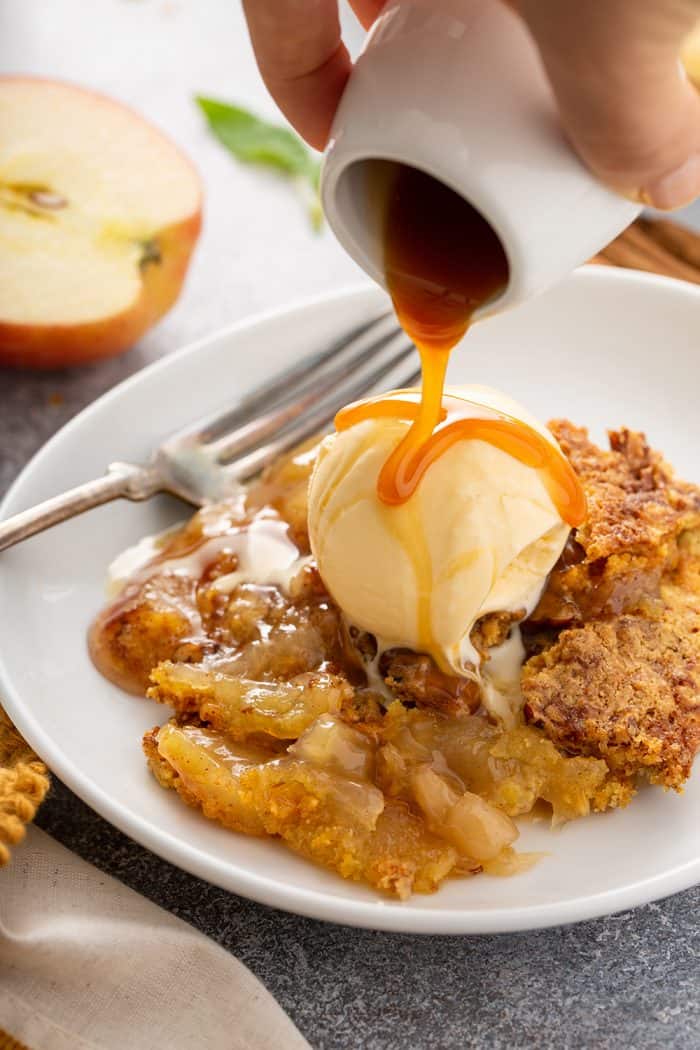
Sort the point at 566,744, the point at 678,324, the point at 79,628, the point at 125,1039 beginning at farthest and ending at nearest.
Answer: the point at 678,324 → the point at 79,628 → the point at 566,744 → the point at 125,1039

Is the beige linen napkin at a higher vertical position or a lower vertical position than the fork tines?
lower

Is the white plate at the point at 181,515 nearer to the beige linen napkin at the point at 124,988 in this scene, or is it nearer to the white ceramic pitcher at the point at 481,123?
the beige linen napkin at the point at 124,988

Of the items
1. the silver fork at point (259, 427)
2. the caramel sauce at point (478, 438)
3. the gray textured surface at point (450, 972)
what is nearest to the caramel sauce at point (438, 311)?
the caramel sauce at point (478, 438)

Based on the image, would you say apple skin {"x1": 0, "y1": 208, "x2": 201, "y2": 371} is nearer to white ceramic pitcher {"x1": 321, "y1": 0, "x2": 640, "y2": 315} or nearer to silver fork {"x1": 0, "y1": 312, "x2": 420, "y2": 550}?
silver fork {"x1": 0, "y1": 312, "x2": 420, "y2": 550}

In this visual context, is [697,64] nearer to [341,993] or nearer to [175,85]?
[175,85]

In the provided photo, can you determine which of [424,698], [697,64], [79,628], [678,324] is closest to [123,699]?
[79,628]

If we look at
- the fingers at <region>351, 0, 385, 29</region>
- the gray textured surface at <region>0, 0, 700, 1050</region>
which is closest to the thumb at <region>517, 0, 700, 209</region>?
the fingers at <region>351, 0, 385, 29</region>

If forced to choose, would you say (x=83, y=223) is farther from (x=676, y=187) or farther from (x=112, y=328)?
(x=676, y=187)
